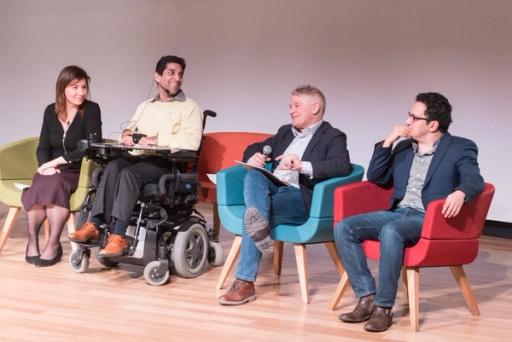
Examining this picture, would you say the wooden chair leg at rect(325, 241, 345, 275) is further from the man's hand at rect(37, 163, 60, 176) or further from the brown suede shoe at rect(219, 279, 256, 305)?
the man's hand at rect(37, 163, 60, 176)

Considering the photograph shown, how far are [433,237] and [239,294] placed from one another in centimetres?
100

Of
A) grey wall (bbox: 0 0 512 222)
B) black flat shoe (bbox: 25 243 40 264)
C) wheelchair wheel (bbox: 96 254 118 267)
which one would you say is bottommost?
black flat shoe (bbox: 25 243 40 264)

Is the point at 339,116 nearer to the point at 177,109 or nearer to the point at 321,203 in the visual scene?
the point at 177,109

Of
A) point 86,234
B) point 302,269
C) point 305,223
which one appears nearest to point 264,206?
point 305,223

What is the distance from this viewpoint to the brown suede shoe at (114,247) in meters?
4.43

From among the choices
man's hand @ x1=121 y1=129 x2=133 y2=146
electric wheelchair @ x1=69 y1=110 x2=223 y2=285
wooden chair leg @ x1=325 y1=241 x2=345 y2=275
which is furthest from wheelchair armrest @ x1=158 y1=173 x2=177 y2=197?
wooden chair leg @ x1=325 y1=241 x2=345 y2=275

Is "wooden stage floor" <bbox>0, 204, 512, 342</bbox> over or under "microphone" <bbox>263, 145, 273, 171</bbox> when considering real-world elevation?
under

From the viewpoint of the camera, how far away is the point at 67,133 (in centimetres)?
525

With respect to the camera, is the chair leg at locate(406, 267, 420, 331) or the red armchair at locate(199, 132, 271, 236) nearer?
the chair leg at locate(406, 267, 420, 331)

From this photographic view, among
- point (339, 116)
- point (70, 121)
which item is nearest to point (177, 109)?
point (70, 121)

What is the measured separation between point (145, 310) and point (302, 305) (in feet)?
2.58

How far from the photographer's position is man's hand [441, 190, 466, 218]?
3.76 metres

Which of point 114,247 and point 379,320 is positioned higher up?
point 114,247

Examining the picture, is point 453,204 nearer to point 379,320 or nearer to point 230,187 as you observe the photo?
point 379,320
